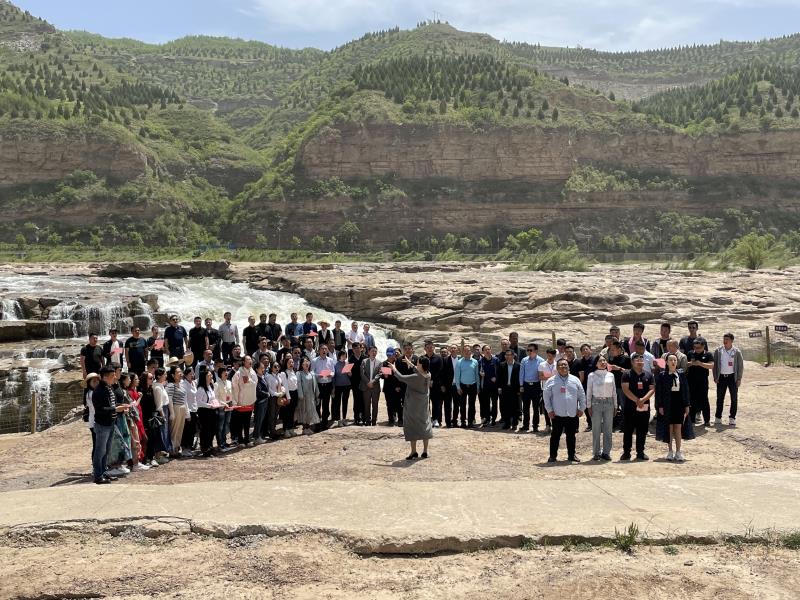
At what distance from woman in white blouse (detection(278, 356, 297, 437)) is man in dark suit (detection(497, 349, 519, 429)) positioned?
354 centimetres

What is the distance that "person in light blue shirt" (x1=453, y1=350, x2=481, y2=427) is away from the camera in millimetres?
12938

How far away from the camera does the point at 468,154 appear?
272ft

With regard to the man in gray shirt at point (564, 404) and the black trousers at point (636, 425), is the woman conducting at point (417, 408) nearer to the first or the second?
the man in gray shirt at point (564, 404)

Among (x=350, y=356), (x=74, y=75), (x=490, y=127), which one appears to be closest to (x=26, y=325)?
(x=350, y=356)

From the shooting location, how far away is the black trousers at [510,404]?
1267 cm

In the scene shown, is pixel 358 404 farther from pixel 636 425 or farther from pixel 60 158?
pixel 60 158

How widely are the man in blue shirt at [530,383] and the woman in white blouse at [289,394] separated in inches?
152

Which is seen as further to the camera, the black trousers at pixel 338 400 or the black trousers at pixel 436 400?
the black trousers at pixel 338 400

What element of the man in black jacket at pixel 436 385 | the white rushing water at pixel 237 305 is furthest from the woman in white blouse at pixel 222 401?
the white rushing water at pixel 237 305

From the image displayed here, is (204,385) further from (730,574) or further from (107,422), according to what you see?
(730,574)

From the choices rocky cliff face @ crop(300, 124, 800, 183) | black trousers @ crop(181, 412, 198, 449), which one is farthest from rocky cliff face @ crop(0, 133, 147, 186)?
black trousers @ crop(181, 412, 198, 449)

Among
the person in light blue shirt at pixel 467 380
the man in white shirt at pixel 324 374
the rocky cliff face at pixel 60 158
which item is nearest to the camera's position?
the person in light blue shirt at pixel 467 380

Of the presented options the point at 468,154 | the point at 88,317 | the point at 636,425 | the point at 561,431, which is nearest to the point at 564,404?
the point at 561,431

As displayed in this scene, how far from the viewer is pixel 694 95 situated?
103625 millimetres
